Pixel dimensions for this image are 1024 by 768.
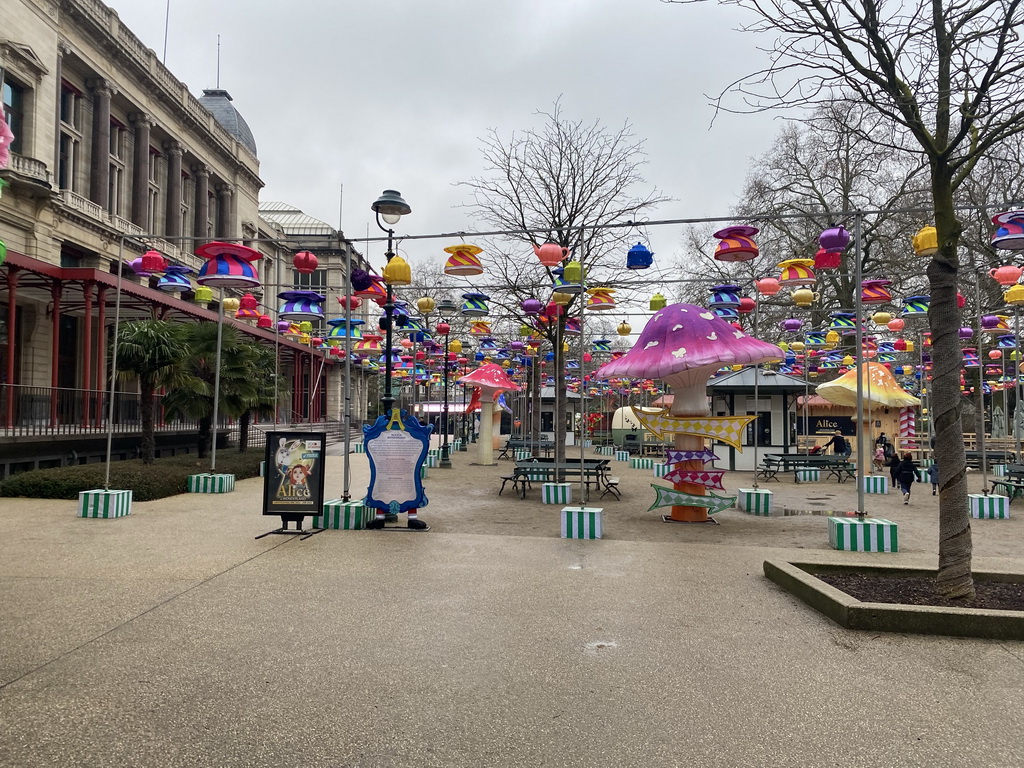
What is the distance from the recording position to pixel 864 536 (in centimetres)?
933

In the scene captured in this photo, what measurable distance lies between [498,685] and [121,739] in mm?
2086

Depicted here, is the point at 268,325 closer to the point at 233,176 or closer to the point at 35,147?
the point at 35,147

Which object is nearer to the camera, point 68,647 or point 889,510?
point 68,647

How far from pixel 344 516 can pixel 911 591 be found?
24.1 ft

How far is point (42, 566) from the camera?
24.6 ft

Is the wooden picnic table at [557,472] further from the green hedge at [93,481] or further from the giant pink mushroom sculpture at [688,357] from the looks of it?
the green hedge at [93,481]

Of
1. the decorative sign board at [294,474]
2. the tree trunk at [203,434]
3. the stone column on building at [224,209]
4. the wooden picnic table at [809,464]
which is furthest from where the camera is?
the stone column on building at [224,209]

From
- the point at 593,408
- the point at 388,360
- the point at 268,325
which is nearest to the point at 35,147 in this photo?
the point at 268,325

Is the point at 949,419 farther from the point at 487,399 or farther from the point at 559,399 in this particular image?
the point at 487,399

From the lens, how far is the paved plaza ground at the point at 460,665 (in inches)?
141

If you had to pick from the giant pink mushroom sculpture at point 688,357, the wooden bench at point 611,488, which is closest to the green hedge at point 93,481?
the giant pink mushroom sculpture at point 688,357

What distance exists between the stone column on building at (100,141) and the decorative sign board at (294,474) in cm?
2729

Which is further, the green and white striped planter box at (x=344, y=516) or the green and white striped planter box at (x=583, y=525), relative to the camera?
the green and white striped planter box at (x=344, y=516)

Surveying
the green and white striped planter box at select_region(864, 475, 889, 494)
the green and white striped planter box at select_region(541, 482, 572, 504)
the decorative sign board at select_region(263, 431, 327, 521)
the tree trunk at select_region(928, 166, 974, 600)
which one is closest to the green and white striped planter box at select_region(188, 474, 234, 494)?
the decorative sign board at select_region(263, 431, 327, 521)
